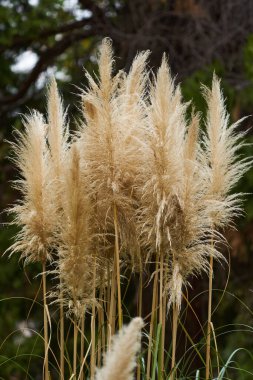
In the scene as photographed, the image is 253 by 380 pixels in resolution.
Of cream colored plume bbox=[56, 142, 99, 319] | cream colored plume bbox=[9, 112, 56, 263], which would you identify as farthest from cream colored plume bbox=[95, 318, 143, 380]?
cream colored plume bbox=[9, 112, 56, 263]

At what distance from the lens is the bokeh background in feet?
22.1

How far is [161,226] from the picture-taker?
3.38m

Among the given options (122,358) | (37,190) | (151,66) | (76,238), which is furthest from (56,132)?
(151,66)

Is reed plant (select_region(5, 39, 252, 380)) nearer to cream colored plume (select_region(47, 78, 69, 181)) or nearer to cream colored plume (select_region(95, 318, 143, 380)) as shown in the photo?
cream colored plume (select_region(47, 78, 69, 181))

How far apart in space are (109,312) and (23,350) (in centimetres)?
367

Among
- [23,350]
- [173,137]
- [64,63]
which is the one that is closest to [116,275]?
[173,137]

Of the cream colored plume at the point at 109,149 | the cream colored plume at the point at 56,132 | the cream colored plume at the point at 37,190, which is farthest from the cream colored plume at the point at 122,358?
the cream colored plume at the point at 56,132

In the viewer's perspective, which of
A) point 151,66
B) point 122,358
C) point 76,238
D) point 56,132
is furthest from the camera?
point 151,66

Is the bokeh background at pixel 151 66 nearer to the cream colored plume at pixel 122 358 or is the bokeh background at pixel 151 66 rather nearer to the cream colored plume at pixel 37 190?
the cream colored plume at pixel 37 190

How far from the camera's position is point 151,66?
6.92 metres

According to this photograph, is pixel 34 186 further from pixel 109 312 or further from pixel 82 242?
pixel 109 312

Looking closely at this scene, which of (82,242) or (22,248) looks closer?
(82,242)

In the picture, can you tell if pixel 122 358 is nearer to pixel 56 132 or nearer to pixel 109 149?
pixel 109 149

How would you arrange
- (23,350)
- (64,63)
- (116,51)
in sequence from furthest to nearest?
(64,63), (116,51), (23,350)
